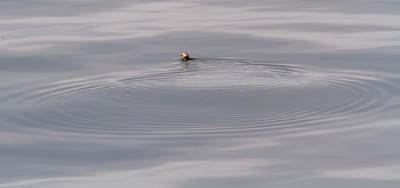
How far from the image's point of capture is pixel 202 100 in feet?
25.6

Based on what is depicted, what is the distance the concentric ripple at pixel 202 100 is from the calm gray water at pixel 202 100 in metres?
0.02

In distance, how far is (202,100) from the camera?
7809 mm

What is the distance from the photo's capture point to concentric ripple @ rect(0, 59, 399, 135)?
679 centimetres

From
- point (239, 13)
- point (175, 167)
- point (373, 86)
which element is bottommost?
point (175, 167)

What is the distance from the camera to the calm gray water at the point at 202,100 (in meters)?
5.35

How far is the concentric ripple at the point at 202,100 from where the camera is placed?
6789 millimetres

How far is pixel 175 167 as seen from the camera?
544cm

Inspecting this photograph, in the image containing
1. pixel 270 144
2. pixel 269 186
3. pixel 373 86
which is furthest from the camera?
pixel 373 86

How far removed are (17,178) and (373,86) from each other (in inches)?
193

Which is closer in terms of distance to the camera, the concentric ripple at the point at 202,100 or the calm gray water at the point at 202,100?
the calm gray water at the point at 202,100

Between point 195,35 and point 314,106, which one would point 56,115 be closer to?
point 314,106

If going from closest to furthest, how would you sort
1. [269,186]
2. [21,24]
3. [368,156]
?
[269,186], [368,156], [21,24]

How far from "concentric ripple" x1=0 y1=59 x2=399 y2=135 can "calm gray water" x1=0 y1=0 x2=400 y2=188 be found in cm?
2

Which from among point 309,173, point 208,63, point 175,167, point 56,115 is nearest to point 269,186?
point 309,173
